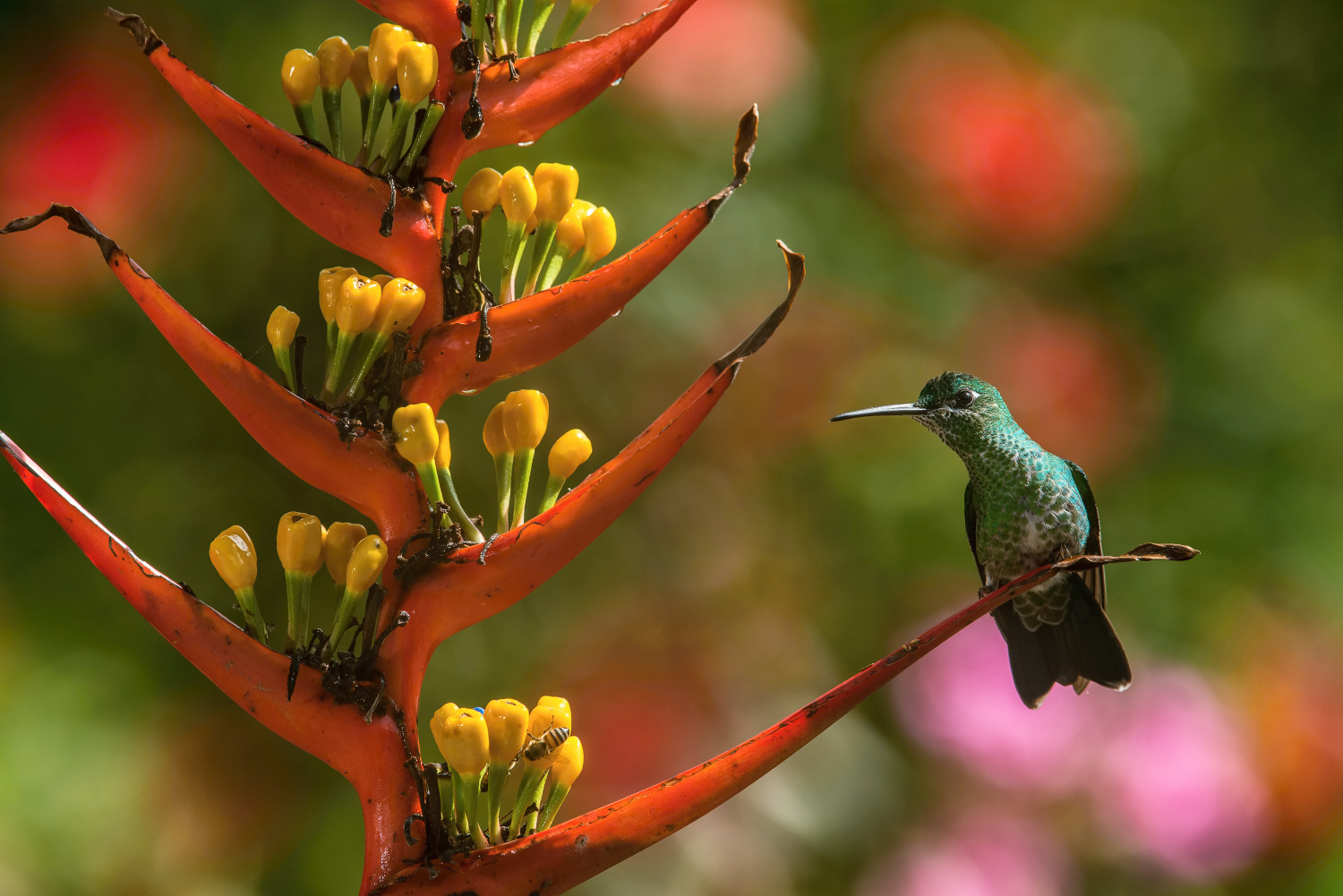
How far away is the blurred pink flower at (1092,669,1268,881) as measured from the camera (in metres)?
0.94

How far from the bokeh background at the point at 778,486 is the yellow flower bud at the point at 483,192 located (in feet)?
2.28

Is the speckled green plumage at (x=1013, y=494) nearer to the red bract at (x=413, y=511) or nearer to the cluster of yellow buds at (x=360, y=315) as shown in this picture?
the red bract at (x=413, y=511)

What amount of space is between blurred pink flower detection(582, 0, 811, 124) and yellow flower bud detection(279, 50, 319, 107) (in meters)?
0.81

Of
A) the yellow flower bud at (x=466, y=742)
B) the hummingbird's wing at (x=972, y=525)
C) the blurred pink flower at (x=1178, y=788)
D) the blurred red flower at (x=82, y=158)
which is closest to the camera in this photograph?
the yellow flower bud at (x=466, y=742)

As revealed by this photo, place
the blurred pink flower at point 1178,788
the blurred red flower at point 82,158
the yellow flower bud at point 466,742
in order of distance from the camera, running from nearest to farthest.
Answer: the yellow flower bud at point 466,742, the blurred pink flower at point 1178,788, the blurred red flower at point 82,158

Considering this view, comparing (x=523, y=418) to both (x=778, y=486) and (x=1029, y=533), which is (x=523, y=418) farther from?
(x=778, y=486)

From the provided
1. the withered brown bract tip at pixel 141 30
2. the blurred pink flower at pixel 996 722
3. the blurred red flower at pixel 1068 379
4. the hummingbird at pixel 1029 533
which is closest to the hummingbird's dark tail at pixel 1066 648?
the hummingbird at pixel 1029 533

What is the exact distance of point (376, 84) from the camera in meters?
0.33

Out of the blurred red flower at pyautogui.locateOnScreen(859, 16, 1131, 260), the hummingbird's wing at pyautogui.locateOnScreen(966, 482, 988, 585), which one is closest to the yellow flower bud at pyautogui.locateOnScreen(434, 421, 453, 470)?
the hummingbird's wing at pyautogui.locateOnScreen(966, 482, 988, 585)

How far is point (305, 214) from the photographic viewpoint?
0.34 metres

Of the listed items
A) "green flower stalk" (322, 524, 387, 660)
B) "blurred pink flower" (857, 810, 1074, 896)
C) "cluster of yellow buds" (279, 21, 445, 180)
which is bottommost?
"blurred pink flower" (857, 810, 1074, 896)

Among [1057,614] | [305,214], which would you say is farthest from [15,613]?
[1057,614]

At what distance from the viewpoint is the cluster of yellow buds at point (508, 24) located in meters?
0.36

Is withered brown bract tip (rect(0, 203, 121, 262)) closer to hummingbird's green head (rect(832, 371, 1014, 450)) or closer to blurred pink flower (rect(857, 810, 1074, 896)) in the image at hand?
hummingbird's green head (rect(832, 371, 1014, 450))
